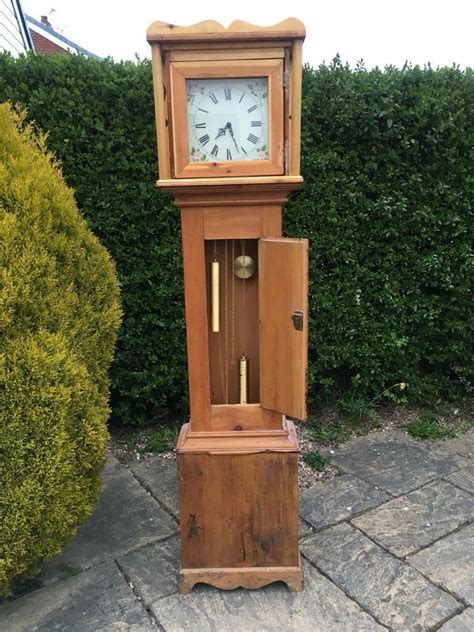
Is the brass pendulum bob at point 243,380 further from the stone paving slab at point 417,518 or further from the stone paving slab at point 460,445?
the stone paving slab at point 460,445

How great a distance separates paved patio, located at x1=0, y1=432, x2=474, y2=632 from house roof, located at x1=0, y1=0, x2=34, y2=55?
197 inches

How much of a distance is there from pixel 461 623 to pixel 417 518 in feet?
A: 2.18

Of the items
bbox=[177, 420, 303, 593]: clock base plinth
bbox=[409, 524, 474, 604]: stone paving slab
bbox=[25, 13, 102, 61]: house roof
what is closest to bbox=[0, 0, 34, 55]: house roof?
bbox=[25, 13, 102, 61]: house roof

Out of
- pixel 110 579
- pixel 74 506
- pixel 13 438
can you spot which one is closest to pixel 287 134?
pixel 13 438

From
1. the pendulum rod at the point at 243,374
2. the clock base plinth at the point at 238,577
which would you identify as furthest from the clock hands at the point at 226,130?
the clock base plinth at the point at 238,577

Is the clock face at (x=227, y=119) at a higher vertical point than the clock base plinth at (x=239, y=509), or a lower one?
Answer: higher

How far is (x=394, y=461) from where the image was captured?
10.1 ft

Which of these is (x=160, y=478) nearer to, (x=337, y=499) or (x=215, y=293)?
(x=337, y=499)

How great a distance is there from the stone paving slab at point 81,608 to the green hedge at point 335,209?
1.31 meters

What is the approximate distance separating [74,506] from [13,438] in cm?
40

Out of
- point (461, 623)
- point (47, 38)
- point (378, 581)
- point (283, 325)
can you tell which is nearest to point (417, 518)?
point (378, 581)

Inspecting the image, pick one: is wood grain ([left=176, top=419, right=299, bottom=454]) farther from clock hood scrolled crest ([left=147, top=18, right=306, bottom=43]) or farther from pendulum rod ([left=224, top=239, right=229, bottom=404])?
clock hood scrolled crest ([left=147, top=18, right=306, bottom=43])

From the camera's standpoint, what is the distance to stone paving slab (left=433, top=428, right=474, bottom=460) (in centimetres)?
319

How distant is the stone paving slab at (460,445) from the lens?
10.5 ft
